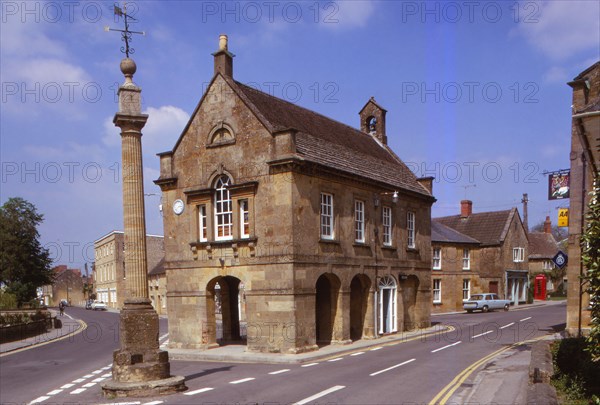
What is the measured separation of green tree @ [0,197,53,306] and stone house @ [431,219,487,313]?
127 ft

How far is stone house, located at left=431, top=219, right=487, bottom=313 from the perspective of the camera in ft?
154

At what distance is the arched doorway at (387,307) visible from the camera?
2764 centimetres

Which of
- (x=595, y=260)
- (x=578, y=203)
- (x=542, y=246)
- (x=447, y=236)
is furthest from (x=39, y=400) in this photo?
(x=542, y=246)

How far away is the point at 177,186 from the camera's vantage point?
25.2m

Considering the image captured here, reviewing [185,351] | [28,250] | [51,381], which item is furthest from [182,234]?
[28,250]

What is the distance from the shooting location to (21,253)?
2243 inches

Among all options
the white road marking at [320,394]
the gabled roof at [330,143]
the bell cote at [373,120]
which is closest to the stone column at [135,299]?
the white road marking at [320,394]

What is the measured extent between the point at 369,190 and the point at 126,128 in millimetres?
13573

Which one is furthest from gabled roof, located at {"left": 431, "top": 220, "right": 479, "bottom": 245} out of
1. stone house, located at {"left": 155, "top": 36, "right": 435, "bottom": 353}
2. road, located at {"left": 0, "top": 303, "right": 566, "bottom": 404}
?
road, located at {"left": 0, "top": 303, "right": 566, "bottom": 404}

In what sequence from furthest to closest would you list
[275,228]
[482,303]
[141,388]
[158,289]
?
1. [158,289]
2. [482,303]
3. [275,228]
4. [141,388]

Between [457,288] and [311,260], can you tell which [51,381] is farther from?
Result: [457,288]

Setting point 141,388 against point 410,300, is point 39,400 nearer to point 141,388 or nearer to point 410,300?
point 141,388

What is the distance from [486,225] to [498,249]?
3.01 metres

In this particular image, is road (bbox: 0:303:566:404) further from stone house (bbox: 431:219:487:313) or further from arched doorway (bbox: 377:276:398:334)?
stone house (bbox: 431:219:487:313)
